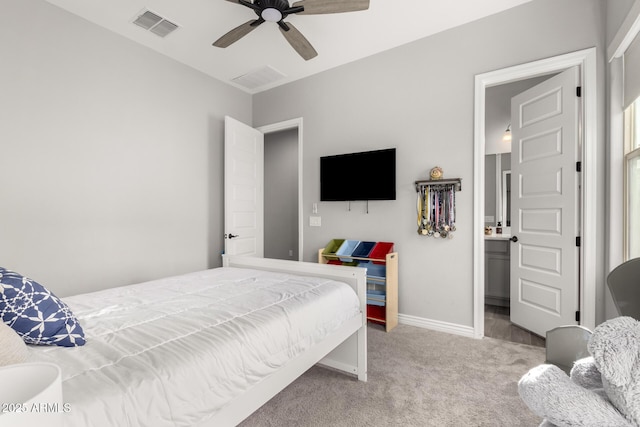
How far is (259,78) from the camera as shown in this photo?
3.86 meters

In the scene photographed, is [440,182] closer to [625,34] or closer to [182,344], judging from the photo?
[625,34]

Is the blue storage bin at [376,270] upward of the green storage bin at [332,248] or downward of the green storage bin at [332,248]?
downward

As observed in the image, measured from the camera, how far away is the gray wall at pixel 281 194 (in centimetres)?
536

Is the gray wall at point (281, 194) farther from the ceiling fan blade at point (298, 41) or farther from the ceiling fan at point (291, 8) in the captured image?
the ceiling fan at point (291, 8)

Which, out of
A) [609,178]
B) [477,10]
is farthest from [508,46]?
[609,178]

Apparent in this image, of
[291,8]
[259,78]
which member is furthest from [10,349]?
[259,78]

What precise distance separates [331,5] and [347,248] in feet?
7.32

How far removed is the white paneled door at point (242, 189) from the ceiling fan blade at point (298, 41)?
143cm

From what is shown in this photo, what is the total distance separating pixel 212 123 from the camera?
12.4ft

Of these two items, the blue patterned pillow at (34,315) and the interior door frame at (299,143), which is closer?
the blue patterned pillow at (34,315)

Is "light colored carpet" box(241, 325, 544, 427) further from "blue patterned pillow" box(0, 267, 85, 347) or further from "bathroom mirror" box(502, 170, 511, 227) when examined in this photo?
"bathroom mirror" box(502, 170, 511, 227)

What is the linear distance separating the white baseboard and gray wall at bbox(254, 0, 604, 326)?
0.04m

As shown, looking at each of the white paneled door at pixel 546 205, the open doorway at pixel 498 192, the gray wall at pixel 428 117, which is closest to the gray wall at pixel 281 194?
the gray wall at pixel 428 117

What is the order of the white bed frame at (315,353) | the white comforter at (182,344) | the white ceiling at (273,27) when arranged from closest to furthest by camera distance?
1. the white comforter at (182,344)
2. the white bed frame at (315,353)
3. the white ceiling at (273,27)
